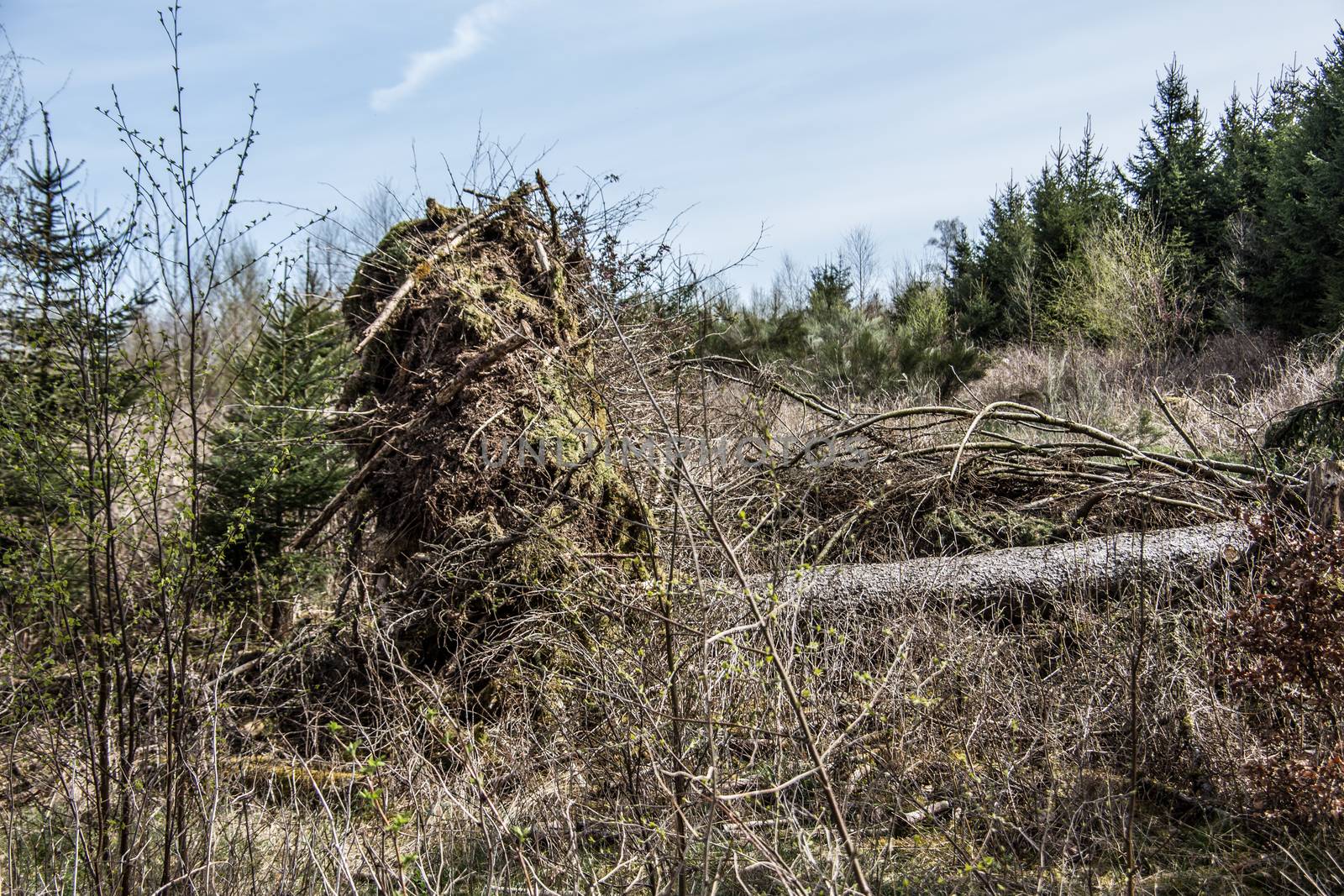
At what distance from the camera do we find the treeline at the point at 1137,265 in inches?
606

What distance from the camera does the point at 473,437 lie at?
15.6 feet

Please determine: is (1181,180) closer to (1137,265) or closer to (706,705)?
(1137,265)

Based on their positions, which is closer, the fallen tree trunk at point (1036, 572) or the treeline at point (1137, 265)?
the fallen tree trunk at point (1036, 572)

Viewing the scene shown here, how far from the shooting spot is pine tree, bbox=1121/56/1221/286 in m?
20.4

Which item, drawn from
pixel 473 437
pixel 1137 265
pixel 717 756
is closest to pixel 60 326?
pixel 473 437

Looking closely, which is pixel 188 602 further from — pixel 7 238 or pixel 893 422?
pixel 893 422

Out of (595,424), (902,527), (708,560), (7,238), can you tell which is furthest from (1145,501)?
(7,238)

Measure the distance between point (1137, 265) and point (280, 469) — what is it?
16.9 m

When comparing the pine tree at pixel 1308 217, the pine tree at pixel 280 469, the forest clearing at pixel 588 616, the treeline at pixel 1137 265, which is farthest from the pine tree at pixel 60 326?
the pine tree at pixel 1308 217

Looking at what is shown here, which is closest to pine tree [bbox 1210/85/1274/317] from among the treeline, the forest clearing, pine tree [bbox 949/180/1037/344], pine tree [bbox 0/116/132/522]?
the treeline

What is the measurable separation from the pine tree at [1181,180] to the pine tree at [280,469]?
19.0 meters

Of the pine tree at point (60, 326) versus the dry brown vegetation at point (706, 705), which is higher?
the pine tree at point (60, 326)

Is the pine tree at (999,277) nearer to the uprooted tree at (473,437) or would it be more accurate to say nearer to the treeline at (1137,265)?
the treeline at (1137,265)

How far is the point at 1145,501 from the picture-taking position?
17.1ft
